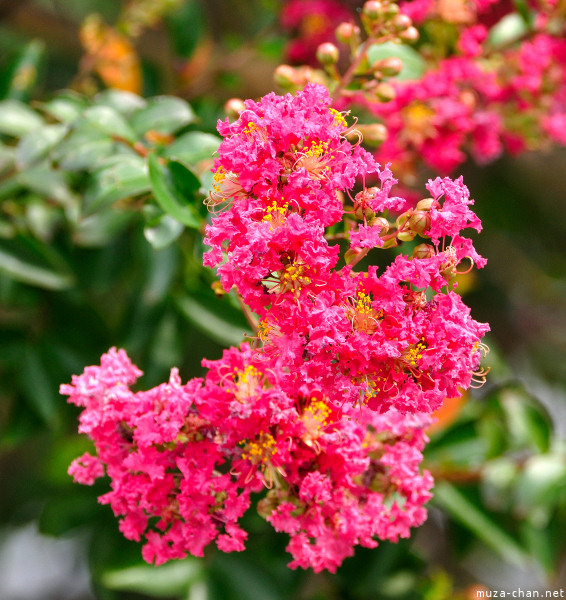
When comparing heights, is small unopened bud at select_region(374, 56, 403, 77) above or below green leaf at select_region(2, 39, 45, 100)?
above

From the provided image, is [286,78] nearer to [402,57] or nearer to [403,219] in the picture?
[402,57]

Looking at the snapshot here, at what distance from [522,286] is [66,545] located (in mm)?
1962

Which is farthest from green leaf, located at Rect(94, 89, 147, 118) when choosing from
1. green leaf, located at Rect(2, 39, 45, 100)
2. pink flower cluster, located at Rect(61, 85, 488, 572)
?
pink flower cluster, located at Rect(61, 85, 488, 572)

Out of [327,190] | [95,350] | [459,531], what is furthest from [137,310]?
[459,531]

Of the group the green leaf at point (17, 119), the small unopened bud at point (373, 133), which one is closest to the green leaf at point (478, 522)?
the small unopened bud at point (373, 133)

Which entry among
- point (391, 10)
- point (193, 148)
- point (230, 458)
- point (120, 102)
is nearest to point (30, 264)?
point (120, 102)

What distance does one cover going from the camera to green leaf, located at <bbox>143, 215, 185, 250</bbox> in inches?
39.6

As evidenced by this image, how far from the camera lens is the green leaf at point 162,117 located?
125 cm

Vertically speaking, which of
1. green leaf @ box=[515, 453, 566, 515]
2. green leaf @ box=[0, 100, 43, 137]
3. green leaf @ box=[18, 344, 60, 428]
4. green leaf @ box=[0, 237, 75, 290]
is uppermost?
green leaf @ box=[0, 100, 43, 137]

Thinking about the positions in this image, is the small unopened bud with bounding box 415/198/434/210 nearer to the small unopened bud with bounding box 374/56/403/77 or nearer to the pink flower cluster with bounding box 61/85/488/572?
the pink flower cluster with bounding box 61/85/488/572

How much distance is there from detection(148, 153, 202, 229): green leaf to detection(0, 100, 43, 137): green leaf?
0.50m

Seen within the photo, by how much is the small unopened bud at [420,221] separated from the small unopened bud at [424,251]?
0.7 inches

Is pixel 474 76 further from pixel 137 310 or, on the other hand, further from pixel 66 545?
pixel 66 545

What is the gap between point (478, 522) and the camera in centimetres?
170
